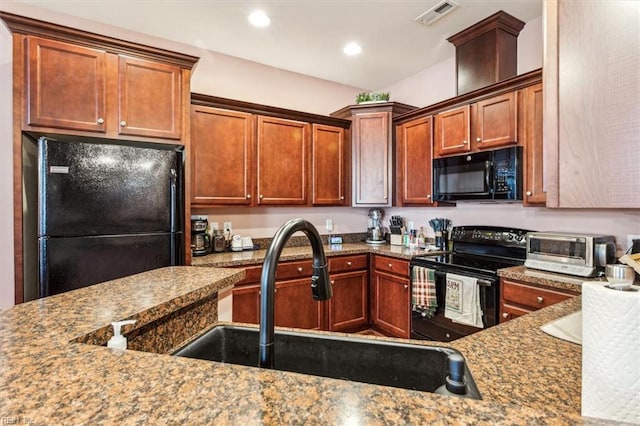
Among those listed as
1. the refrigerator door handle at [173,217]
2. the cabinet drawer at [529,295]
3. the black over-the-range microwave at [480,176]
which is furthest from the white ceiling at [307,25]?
the cabinet drawer at [529,295]

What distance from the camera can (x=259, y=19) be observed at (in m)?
2.53

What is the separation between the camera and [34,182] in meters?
2.07

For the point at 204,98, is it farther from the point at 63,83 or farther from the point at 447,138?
the point at 447,138

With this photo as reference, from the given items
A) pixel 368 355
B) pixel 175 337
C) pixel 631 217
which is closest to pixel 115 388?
pixel 175 337

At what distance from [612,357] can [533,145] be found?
2267 mm

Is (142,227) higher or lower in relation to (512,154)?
lower

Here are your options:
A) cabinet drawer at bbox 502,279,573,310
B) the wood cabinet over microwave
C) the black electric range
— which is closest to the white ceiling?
the wood cabinet over microwave

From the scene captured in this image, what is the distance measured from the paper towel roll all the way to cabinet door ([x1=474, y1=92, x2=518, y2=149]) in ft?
7.56

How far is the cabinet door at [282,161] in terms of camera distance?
9.95ft

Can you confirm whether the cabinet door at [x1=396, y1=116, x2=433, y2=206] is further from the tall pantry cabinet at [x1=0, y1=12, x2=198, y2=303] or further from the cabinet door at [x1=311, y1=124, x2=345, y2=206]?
the tall pantry cabinet at [x1=0, y1=12, x2=198, y2=303]

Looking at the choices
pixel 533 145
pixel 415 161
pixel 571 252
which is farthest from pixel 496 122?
pixel 571 252

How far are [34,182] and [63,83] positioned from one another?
25.9 inches

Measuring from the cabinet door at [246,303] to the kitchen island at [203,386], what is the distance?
1.71 metres

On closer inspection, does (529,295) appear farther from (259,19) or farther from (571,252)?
(259,19)
